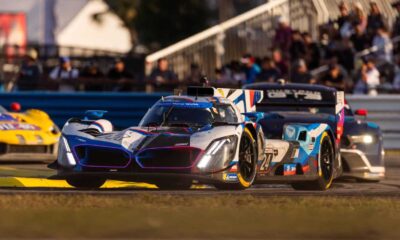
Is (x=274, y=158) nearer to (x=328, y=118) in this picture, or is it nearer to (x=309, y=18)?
(x=328, y=118)

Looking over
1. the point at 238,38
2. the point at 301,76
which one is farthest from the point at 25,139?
the point at 238,38

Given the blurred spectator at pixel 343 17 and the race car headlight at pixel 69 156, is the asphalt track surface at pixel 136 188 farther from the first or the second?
the blurred spectator at pixel 343 17

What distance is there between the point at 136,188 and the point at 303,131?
200 centimetres

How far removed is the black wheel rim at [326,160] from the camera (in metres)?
15.3

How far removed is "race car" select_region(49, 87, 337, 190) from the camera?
43.3ft

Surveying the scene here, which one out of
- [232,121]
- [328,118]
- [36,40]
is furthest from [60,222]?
[36,40]

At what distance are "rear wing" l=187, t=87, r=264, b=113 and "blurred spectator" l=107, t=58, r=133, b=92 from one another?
9.85 metres

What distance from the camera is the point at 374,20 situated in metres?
27.0

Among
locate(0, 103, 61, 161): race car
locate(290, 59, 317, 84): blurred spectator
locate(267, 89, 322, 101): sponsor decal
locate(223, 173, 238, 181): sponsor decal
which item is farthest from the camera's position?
locate(290, 59, 317, 84): blurred spectator

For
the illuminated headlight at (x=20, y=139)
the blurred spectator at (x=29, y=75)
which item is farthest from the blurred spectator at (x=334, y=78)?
the illuminated headlight at (x=20, y=139)

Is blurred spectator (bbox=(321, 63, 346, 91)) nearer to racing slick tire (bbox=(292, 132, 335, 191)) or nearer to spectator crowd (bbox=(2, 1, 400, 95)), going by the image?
spectator crowd (bbox=(2, 1, 400, 95))

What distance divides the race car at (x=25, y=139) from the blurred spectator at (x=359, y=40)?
30.7 feet

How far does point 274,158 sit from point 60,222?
5078 mm

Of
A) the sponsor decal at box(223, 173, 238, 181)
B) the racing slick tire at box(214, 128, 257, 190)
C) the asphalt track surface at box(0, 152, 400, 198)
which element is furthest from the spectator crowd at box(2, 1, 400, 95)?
the sponsor decal at box(223, 173, 238, 181)
